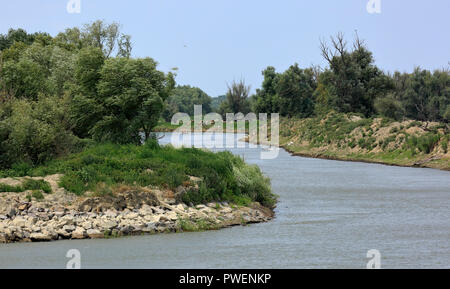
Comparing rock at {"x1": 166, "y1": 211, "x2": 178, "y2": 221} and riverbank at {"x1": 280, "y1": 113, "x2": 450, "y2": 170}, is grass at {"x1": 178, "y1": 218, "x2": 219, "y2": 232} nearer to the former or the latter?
rock at {"x1": 166, "y1": 211, "x2": 178, "y2": 221}

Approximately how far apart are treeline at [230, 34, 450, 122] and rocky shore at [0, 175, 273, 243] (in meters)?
53.3

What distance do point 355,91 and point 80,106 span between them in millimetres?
57767

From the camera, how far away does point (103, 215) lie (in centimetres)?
2889

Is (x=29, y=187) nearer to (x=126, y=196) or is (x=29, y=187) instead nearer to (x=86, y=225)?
(x=86, y=225)

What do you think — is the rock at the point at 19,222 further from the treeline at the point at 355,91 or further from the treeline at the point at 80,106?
the treeline at the point at 355,91

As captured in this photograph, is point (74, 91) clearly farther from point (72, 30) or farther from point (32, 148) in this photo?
point (72, 30)

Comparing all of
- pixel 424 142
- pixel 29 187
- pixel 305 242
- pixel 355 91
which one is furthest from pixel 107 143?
pixel 355 91

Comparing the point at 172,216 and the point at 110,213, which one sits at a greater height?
the point at 110,213

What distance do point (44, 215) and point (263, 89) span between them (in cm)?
10343

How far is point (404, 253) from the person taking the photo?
2550cm

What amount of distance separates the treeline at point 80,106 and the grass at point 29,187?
175 inches

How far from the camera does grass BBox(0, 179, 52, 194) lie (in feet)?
96.6
